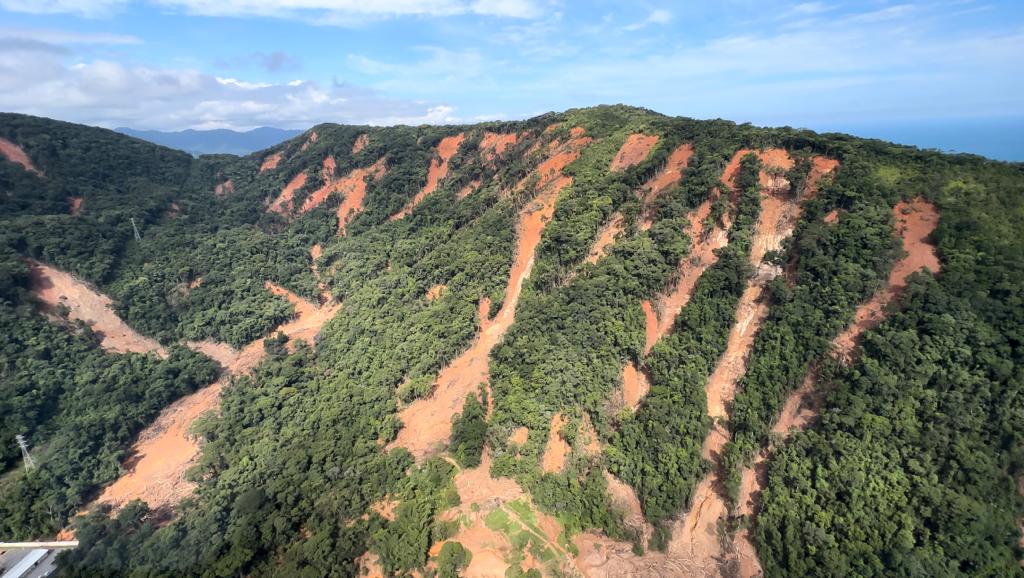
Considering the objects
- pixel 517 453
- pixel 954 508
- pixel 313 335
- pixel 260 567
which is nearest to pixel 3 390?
pixel 313 335

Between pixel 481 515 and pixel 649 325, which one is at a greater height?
pixel 649 325

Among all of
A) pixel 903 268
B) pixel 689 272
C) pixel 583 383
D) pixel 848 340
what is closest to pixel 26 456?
pixel 583 383

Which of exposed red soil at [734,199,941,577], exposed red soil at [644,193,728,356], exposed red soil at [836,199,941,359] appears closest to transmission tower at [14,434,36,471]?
exposed red soil at [644,193,728,356]

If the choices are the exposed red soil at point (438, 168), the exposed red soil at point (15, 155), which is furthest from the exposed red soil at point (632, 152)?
the exposed red soil at point (15, 155)

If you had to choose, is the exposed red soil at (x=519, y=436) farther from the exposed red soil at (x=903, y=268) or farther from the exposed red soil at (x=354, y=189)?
the exposed red soil at (x=354, y=189)

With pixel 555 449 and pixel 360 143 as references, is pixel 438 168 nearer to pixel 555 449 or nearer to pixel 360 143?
pixel 360 143
